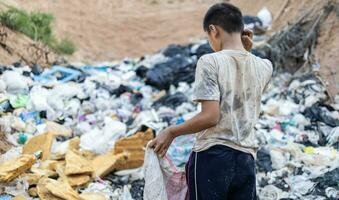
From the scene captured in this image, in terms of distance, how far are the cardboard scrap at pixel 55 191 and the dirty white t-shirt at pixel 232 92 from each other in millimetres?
1646

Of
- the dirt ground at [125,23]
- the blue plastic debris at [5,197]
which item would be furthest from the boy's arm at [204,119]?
the dirt ground at [125,23]

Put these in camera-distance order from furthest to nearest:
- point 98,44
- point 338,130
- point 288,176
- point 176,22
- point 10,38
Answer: point 176,22
point 98,44
point 10,38
point 338,130
point 288,176

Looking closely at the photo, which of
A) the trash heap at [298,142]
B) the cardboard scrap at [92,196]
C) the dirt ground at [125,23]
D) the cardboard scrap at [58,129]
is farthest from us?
the dirt ground at [125,23]

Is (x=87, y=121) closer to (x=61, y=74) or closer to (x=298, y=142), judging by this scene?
(x=61, y=74)

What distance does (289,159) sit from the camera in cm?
548

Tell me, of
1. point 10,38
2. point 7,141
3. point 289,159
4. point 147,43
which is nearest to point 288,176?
point 289,159

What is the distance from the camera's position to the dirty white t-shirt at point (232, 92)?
2.54m

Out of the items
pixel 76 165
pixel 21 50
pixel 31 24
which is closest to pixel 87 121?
pixel 76 165

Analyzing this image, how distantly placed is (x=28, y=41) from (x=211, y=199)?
710 centimetres

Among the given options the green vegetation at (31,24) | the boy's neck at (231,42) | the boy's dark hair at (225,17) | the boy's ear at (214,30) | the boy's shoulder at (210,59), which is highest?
the green vegetation at (31,24)

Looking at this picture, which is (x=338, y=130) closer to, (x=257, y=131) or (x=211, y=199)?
(x=257, y=131)

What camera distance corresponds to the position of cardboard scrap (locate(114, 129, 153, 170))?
513 cm

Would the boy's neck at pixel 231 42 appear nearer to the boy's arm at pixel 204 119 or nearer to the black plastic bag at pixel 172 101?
the boy's arm at pixel 204 119

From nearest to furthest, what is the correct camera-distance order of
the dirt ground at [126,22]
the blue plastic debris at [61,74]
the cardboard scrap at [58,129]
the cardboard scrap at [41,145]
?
the cardboard scrap at [41,145] → the cardboard scrap at [58,129] → the blue plastic debris at [61,74] → the dirt ground at [126,22]
